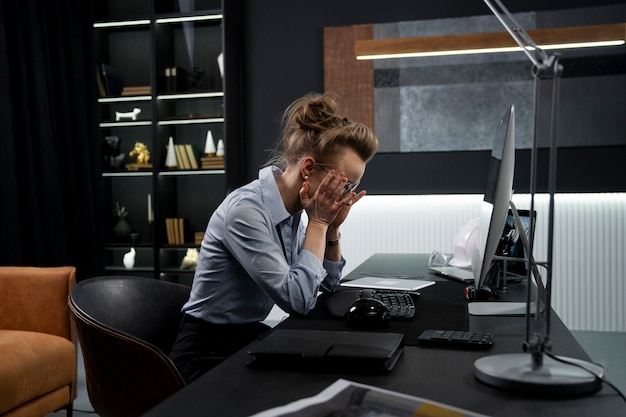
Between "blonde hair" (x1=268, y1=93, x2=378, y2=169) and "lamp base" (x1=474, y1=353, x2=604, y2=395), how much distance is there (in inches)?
33.1

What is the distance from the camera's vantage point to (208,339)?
5.52 ft

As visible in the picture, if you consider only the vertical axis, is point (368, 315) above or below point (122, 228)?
above

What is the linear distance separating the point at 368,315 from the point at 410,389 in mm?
472

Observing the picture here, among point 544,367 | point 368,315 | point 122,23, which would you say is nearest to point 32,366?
point 368,315

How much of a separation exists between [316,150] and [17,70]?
328cm

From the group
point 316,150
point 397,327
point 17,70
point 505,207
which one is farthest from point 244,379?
point 17,70

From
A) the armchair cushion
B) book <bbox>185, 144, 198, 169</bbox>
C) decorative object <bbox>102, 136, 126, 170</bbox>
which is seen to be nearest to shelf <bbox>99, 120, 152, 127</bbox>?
decorative object <bbox>102, 136, 126, 170</bbox>

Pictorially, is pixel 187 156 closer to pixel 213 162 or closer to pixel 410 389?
pixel 213 162

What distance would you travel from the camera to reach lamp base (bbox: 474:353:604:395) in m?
0.95

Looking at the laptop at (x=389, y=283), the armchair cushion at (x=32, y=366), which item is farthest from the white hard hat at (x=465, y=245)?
the armchair cushion at (x=32, y=366)

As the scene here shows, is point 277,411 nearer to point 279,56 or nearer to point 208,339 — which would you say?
point 208,339

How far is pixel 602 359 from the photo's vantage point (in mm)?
3789

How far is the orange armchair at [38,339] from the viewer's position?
251 cm

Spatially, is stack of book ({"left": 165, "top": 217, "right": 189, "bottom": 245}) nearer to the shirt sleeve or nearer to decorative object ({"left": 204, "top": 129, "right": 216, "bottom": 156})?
decorative object ({"left": 204, "top": 129, "right": 216, "bottom": 156})
